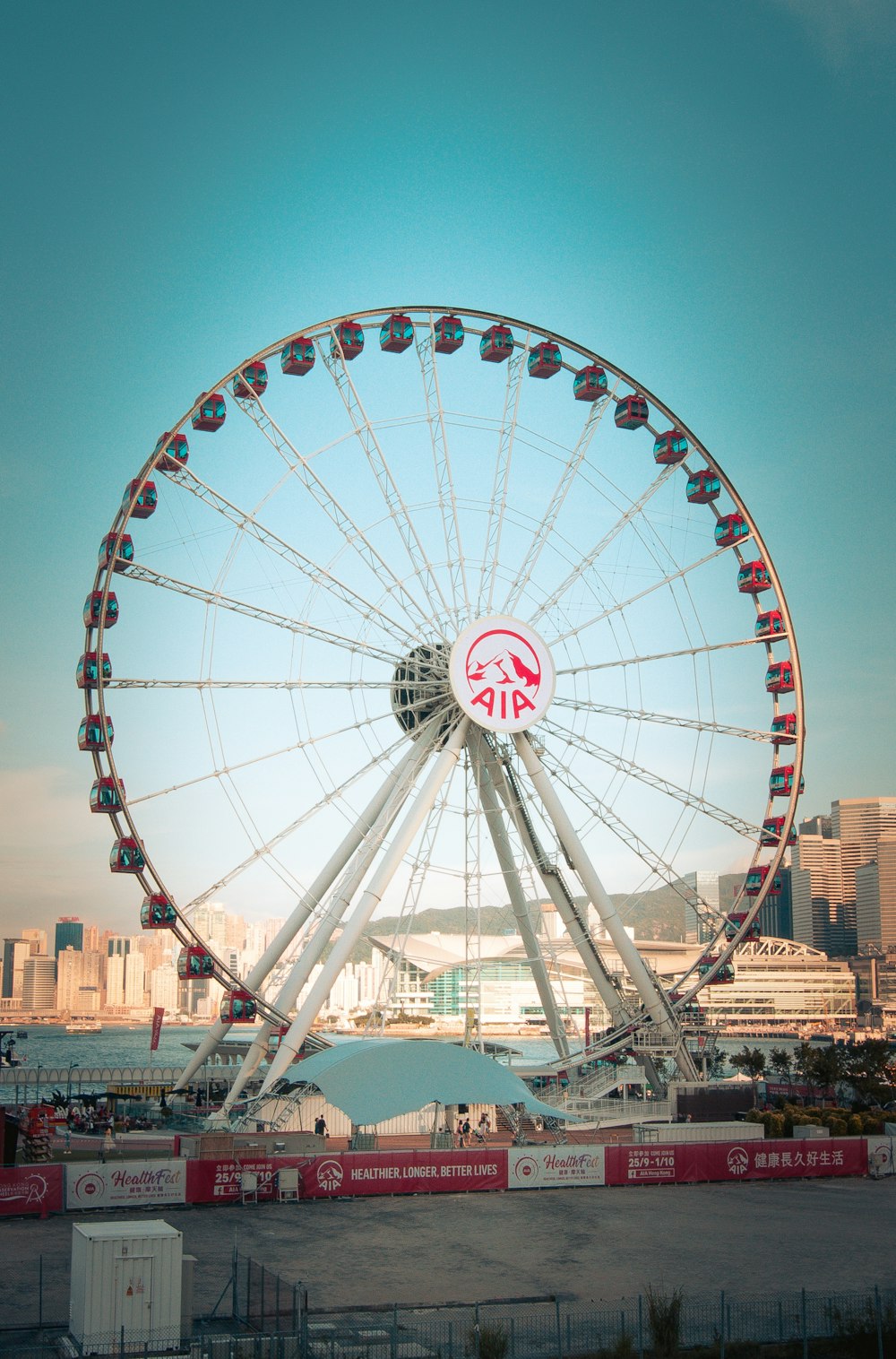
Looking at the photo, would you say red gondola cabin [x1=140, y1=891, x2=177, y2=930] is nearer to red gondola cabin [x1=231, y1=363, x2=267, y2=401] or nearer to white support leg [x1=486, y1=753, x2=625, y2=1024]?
white support leg [x1=486, y1=753, x2=625, y2=1024]

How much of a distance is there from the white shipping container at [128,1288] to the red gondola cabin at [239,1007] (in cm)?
2491

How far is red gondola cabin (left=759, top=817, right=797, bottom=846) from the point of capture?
2039 inches

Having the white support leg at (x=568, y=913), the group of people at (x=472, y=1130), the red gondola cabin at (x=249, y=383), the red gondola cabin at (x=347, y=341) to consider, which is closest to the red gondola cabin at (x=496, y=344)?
the red gondola cabin at (x=347, y=341)

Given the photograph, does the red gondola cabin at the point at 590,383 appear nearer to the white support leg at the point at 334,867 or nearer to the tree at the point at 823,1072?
the white support leg at the point at 334,867

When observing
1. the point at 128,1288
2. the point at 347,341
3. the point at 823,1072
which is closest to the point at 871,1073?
the point at 823,1072

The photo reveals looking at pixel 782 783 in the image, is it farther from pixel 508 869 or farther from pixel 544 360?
pixel 544 360

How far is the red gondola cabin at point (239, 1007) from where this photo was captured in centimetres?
4578

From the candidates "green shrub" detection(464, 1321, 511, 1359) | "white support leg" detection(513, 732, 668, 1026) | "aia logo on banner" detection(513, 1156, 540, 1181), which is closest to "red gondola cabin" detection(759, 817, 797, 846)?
"white support leg" detection(513, 732, 668, 1026)

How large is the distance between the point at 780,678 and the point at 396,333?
61.1 feet

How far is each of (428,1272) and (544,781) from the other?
22848 millimetres

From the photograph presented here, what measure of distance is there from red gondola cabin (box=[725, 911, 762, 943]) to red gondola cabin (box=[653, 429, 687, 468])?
1671 cm

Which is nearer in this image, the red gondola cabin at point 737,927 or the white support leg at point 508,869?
the white support leg at point 508,869

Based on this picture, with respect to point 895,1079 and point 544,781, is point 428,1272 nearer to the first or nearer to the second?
point 544,781

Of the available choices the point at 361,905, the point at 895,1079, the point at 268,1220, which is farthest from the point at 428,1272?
the point at 895,1079
